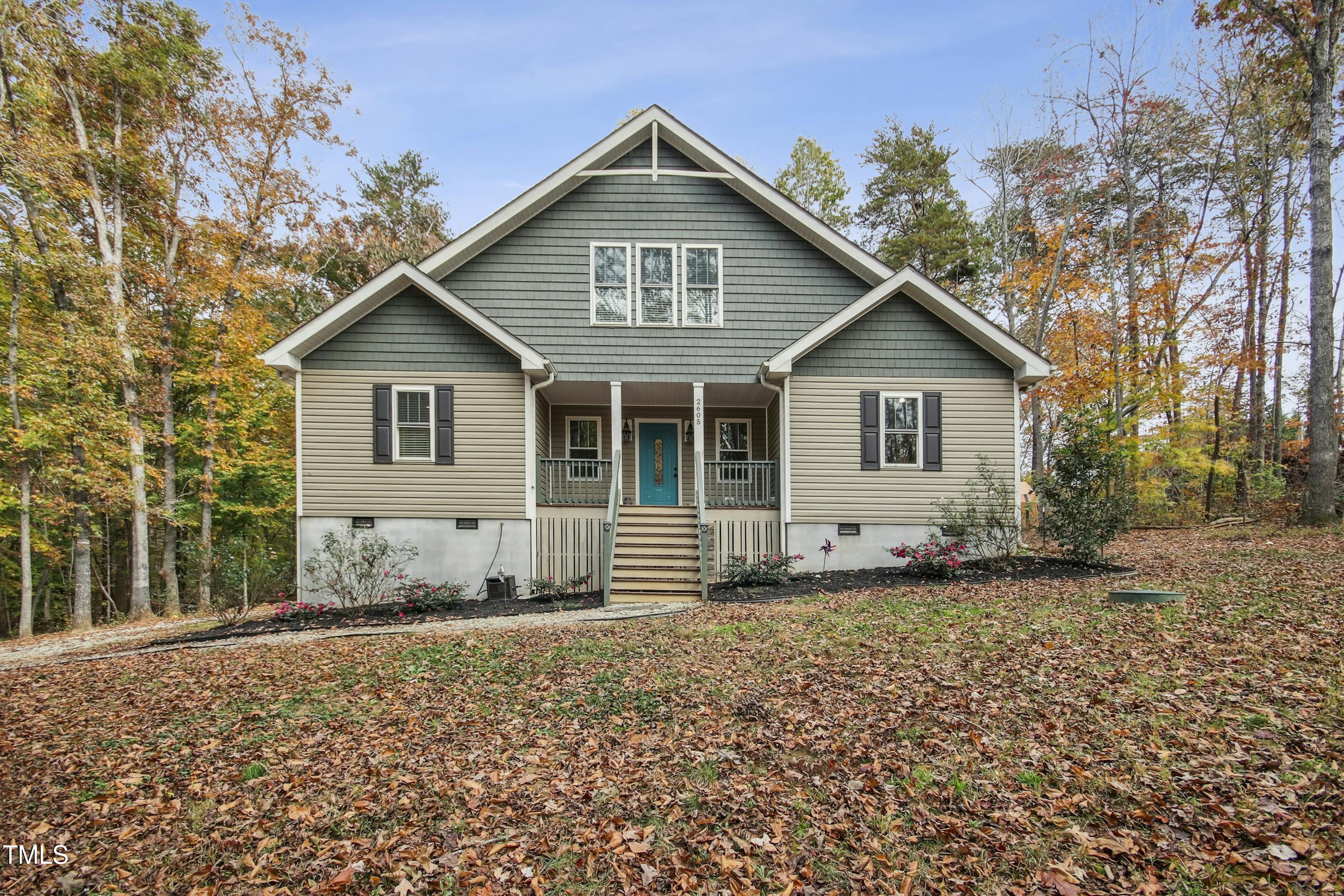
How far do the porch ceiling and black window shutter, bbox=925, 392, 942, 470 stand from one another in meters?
3.17

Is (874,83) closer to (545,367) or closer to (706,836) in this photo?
(545,367)

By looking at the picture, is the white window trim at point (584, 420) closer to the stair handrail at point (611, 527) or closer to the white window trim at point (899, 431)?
the stair handrail at point (611, 527)

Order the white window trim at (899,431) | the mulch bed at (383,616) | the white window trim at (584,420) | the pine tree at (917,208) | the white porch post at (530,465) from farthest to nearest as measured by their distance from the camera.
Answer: the pine tree at (917,208)
the white window trim at (584,420)
the white window trim at (899,431)
the white porch post at (530,465)
the mulch bed at (383,616)

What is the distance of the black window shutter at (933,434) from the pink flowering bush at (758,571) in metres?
3.28

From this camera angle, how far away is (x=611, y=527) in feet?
37.5

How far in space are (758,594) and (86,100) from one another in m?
17.9

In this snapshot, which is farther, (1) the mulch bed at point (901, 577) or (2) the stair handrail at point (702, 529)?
(2) the stair handrail at point (702, 529)

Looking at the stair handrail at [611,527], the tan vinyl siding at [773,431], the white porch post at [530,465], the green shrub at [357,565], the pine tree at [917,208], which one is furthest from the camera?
the pine tree at [917,208]

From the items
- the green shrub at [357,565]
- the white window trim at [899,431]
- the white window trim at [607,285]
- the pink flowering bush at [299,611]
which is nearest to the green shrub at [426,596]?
the green shrub at [357,565]

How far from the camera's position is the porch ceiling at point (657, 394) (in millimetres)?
13219

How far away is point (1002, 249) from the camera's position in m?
23.2

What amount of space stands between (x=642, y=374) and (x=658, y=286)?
184 centimetres

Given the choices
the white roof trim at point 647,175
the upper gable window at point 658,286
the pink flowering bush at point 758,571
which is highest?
the white roof trim at point 647,175

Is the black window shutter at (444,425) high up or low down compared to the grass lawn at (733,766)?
up
